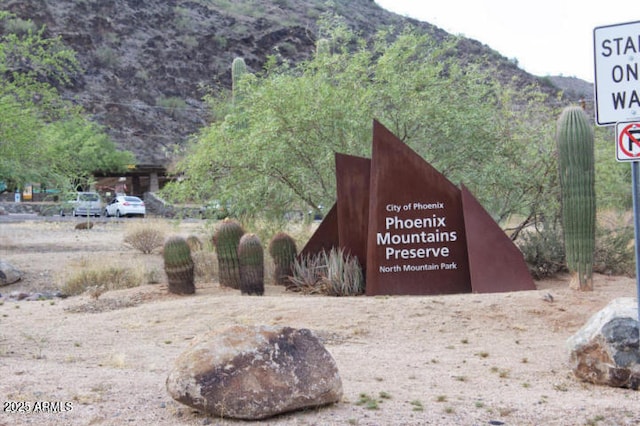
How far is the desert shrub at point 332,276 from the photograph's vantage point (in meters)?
11.6

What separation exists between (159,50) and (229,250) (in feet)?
185

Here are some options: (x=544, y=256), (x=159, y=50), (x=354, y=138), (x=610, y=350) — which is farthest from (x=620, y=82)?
(x=159, y=50)

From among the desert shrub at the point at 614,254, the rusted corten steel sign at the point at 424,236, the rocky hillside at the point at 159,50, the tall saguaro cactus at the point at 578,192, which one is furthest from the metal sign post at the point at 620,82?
the rocky hillside at the point at 159,50

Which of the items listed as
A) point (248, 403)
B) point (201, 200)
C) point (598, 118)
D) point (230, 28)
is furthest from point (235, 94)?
point (230, 28)

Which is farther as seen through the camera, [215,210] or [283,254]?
[215,210]

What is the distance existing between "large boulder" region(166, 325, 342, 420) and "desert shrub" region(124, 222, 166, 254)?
1505cm

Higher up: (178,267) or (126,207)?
(126,207)

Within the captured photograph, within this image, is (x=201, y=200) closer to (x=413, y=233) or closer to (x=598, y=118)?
(x=413, y=233)

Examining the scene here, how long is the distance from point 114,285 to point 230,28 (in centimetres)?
6060

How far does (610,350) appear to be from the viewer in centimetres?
638

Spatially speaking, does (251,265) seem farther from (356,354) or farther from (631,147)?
(631,147)

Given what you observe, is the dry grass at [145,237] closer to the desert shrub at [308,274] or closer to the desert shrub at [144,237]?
the desert shrub at [144,237]

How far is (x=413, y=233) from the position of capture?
11555mm

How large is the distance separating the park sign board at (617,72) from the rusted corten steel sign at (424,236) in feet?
15.8
